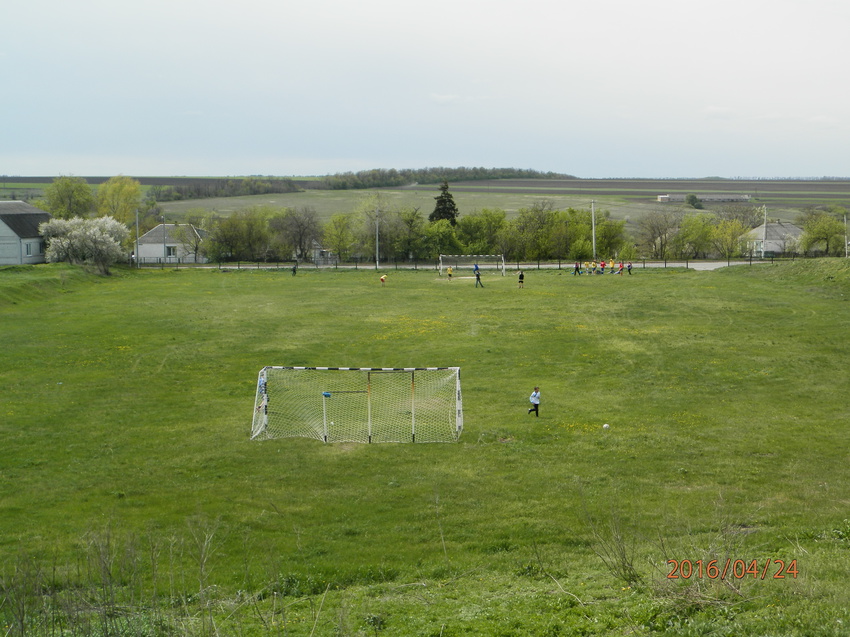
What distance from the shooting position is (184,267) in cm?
9206

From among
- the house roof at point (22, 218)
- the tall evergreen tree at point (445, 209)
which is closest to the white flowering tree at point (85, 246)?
the house roof at point (22, 218)

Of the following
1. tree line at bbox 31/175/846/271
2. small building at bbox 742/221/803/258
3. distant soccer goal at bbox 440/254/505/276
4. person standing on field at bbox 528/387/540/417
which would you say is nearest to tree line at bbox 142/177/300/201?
tree line at bbox 31/175/846/271

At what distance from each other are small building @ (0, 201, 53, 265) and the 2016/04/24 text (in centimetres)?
8631

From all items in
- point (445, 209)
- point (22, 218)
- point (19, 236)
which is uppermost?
point (445, 209)

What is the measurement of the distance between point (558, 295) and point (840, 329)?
22.1 meters

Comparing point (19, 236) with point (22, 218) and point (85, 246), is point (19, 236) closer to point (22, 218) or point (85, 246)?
point (22, 218)

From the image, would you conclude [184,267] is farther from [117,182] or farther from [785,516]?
[785,516]

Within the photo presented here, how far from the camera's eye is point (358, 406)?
29.0m

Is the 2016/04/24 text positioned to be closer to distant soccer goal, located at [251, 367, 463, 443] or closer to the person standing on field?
distant soccer goal, located at [251, 367, 463, 443]

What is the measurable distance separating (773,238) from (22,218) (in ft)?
340

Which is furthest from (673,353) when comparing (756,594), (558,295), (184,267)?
(184,267)

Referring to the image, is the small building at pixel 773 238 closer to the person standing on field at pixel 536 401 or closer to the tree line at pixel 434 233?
the tree line at pixel 434 233

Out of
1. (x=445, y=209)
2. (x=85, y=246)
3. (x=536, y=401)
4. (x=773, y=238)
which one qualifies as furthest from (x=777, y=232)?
(x=536, y=401)

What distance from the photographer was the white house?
353 ft
